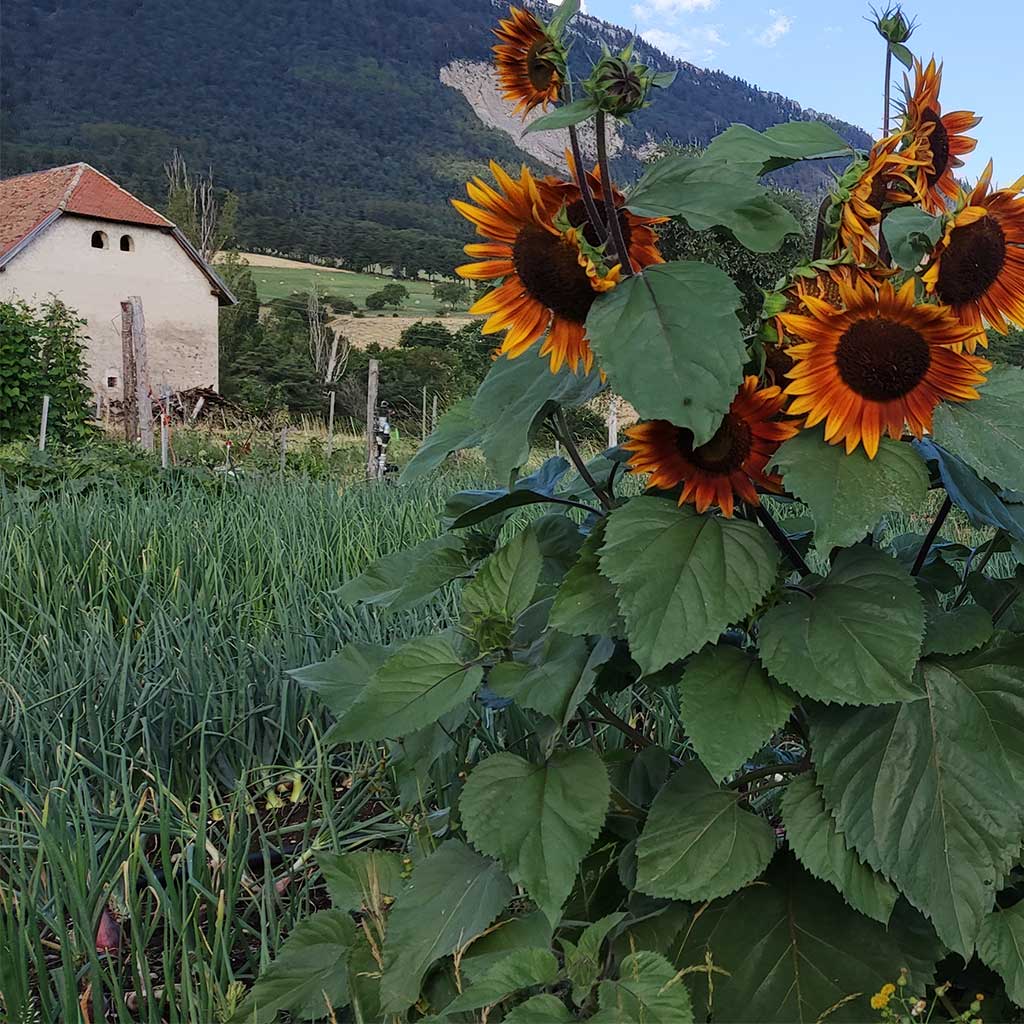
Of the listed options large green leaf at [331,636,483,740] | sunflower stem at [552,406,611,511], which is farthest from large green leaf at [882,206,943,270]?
large green leaf at [331,636,483,740]

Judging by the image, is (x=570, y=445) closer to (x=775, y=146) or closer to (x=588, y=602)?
(x=588, y=602)

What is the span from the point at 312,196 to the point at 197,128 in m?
15.2

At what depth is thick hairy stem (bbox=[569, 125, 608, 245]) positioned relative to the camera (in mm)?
755

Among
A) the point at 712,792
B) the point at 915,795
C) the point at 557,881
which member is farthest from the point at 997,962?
the point at 557,881

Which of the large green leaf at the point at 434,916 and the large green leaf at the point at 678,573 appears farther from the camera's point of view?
the large green leaf at the point at 434,916

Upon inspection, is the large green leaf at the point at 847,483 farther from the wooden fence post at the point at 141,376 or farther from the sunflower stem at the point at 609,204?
the wooden fence post at the point at 141,376

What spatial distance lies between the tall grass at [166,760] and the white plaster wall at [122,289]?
64.1 feet

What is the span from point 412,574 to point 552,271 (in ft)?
1.39

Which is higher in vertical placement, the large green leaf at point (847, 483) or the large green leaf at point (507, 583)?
the large green leaf at point (847, 483)

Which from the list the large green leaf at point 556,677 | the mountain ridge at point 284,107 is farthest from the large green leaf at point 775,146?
the mountain ridge at point 284,107

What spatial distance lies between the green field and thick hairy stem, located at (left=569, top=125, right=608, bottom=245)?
45.6 metres

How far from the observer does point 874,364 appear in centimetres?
73

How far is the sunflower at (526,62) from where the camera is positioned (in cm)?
77

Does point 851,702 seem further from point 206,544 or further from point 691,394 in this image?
point 206,544
